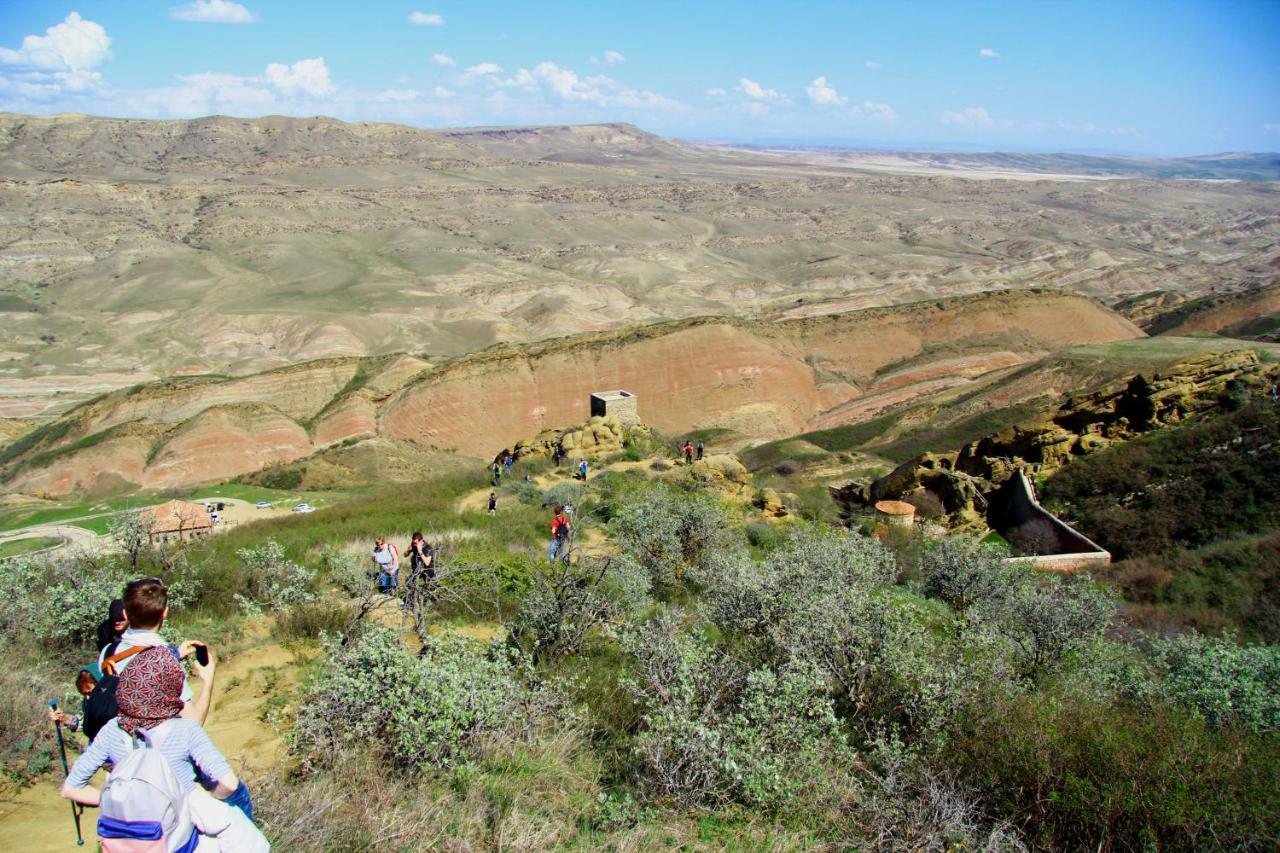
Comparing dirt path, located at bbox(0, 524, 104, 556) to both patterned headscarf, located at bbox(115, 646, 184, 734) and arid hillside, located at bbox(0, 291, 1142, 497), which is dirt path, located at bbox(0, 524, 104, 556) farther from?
patterned headscarf, located at bbox(115, 646, 184, 734)

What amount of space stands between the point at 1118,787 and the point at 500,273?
85.4 metres

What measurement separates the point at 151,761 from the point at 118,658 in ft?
1.96

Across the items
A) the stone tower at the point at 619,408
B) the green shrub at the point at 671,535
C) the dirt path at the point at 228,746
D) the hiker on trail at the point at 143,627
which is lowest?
the stone tower at the point at 619,408

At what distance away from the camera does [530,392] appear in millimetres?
34469

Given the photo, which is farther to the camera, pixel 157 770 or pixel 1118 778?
pixel 1118 778

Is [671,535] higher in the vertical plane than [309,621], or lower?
lower

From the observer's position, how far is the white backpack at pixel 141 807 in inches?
109

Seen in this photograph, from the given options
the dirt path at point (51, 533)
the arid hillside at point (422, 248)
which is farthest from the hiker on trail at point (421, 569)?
the arid hillside at point (422, 248)

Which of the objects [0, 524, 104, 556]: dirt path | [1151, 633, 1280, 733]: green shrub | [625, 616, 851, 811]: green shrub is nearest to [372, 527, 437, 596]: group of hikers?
[625, 616, 851, 811]: green shrub

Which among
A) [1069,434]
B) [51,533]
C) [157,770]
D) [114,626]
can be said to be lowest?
[51,533]

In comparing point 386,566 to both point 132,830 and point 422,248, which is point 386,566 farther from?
point 422,248

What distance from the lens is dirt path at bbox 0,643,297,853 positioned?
395 centimetres

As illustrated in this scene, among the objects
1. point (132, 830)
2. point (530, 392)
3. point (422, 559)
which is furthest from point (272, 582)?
point (530, 392)

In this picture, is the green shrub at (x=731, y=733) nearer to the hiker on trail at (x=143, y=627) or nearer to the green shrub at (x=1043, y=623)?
the hiker on trail at (x=143, y=627)
